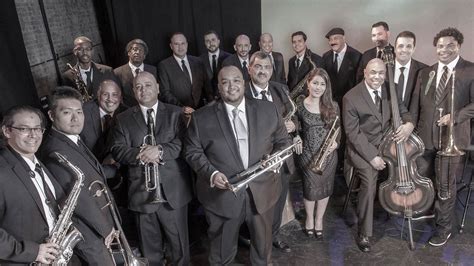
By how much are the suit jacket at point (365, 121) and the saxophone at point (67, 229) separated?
2.24 meters

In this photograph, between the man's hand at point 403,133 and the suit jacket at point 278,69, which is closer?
the man's hand at point 403,133

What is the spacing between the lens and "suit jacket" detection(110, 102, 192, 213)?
330 cm

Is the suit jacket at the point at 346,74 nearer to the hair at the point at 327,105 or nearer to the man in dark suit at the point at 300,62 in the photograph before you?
the man in dark suit at the point at 300,62

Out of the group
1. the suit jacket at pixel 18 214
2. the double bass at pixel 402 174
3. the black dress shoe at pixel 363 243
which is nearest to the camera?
the suit jacket at pixel 18 214

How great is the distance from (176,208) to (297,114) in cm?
142

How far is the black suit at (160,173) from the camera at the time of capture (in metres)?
3.31

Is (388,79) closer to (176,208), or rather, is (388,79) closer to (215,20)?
(176,208)

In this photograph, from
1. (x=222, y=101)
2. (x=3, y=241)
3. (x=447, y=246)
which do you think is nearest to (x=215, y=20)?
(x=222, y=101)

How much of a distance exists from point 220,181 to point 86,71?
7.97ft

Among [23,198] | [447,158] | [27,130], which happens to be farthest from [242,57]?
[23,198]

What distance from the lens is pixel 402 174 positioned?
360 centimetres

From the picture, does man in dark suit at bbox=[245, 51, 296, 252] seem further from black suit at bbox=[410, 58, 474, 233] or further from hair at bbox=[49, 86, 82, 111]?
hair at bbox=[49, 86, 82, 111]

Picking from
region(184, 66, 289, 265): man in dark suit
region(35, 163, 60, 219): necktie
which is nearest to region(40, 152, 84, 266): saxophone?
region(35, 163, 60, 219): necktie

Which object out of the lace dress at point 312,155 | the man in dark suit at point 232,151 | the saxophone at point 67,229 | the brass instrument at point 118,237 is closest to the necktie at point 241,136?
the man in dark suit at point 232,151
